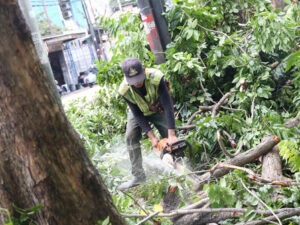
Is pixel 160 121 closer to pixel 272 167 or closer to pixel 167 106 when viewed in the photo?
pixel 167 106

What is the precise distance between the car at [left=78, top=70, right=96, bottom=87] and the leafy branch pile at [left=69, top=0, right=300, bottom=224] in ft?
50.0

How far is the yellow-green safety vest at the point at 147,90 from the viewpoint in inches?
153

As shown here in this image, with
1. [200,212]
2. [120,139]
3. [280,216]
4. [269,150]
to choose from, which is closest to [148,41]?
[120,139]

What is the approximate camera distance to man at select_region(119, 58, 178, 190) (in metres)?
3.81

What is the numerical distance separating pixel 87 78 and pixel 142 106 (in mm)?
18087

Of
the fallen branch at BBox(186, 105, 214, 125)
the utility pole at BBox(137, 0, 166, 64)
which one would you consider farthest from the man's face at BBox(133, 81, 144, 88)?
the utility pole at BBox(137, 0, 166, 64)

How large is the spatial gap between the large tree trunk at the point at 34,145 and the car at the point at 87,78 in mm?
20212

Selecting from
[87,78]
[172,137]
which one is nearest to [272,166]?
[172,137]

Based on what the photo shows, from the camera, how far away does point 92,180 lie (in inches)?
76.0

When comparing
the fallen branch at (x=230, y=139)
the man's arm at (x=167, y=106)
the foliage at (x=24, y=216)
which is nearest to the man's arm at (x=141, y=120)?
the man's arm at (x=167, y=106)

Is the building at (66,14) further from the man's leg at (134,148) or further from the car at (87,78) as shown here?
the man's leg at (134,148)

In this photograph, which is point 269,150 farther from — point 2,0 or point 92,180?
point 2,0

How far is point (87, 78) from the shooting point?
21.7m

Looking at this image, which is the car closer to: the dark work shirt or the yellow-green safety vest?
the yellow-green safety vest
